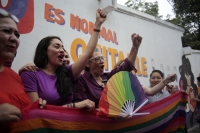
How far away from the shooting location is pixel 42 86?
146cm

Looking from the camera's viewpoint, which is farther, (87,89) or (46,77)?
(87,89)

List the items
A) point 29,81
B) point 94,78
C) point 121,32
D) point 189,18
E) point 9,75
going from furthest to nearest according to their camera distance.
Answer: point 189,18
point 121,32
point 94,78
point 29,81
point 9,75

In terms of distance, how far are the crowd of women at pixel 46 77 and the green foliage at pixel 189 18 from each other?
10.1m

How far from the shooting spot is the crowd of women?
118cm

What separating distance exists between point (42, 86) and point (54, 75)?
0.68 ft

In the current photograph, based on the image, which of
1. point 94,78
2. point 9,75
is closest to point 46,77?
point 9,75

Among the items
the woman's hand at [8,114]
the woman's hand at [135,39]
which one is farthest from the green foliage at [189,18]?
the woman's hand at [8,114]

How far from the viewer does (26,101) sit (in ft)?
4.07

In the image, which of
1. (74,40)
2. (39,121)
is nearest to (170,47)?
(74,40)

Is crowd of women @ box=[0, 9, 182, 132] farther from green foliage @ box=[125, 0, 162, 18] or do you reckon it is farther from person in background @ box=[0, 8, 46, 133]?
green foliage @ box=[125, 0, 162, 18]

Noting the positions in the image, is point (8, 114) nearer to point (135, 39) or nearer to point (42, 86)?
point (42, 86)

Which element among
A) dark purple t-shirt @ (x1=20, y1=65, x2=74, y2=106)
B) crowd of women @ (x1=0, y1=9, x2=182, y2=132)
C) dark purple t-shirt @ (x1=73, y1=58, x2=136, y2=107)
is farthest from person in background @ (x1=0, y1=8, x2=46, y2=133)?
dark purple t-shirt @ (x1=73, y1=58, x2=136, y2=107)

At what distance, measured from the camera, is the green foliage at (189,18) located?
34.4 feet

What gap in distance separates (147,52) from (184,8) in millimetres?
7252
